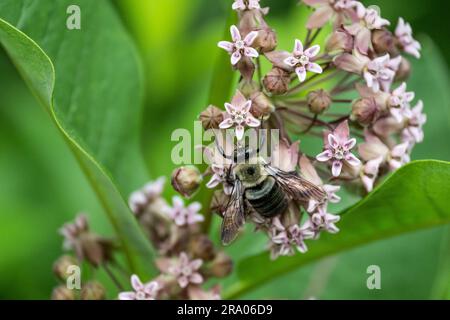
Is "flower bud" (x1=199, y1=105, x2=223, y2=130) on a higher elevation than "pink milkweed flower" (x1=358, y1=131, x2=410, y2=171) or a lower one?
higher

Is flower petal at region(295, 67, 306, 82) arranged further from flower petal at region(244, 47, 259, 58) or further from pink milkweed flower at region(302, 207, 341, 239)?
pink milkweed flower at region(302, 207, 341, 239)

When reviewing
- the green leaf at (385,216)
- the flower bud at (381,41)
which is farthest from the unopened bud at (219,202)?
the flower bud at (381,41)

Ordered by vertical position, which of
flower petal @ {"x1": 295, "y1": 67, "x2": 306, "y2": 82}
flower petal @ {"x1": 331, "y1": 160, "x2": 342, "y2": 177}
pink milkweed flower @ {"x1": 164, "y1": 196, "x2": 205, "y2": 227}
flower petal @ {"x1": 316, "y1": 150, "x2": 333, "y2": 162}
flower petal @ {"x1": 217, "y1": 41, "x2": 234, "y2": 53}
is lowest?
pink milkweed flower @ {"x1": 164, "y1": 196, "x2": 205, "y2": 227}

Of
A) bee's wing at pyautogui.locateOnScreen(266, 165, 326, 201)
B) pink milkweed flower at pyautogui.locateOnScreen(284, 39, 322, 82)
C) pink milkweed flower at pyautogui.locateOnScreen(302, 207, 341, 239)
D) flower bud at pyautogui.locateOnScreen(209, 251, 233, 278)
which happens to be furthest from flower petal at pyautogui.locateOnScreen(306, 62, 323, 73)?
flower bud at pyautogui.locateOnScreen(209, 251, 233, 278)

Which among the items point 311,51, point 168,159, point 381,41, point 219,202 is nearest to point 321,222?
point 219,202

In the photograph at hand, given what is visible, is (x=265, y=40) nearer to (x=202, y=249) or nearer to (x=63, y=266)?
(x=202, y=249)

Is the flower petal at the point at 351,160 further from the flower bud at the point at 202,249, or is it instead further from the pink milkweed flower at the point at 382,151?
the flower bud at the point at 202,249
